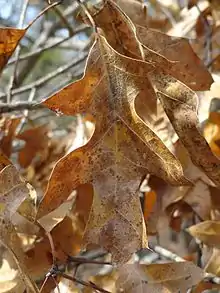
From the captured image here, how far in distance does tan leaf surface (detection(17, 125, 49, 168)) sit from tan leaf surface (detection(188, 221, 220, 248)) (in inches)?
22.0

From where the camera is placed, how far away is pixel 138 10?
53.6 inches

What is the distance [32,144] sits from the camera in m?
1.66

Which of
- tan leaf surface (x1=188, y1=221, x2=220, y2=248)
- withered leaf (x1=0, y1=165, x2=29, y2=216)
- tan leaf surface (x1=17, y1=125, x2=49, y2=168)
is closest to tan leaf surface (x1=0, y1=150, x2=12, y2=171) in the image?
withered leaf (x1=0, y1=165, x2=29, y2=216)

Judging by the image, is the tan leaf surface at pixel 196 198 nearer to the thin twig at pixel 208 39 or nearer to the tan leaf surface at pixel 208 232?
the tan leaf surface at pixel 208 232

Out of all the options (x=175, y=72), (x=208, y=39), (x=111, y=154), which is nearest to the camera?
(x=111, y=154)

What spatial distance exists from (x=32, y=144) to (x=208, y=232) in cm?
60

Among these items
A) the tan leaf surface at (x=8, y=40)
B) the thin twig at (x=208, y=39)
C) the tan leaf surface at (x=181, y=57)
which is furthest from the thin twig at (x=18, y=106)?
the thin twig at (x=208, y=39)

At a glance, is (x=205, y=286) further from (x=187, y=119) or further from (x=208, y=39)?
(x=208, y=39)

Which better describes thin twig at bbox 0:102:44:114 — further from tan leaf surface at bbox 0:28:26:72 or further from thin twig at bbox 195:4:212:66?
thin twig at bbox 195:4:212:66

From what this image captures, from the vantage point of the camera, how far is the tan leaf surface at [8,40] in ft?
3.67

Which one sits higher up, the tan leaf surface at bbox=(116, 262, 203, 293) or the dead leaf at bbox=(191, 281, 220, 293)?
the tan leaf surface at bbox=(116, 262, 203, 293)

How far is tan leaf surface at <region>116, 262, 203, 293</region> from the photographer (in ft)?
3.54

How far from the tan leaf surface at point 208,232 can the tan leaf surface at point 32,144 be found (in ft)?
1.84

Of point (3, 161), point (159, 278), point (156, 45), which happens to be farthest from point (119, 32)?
point (159, 278)
